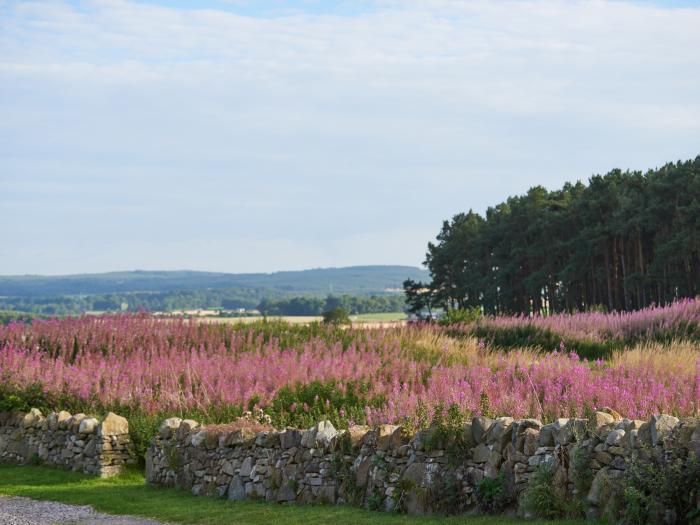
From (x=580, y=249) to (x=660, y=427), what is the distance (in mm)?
57696

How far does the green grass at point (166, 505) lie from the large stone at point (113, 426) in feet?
2.45

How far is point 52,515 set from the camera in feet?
40.6

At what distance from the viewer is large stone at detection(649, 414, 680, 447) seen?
8.95 metres


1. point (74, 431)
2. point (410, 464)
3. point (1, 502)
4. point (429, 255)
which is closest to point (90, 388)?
point (74, 431)

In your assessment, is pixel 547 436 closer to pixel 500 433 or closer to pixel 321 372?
pixel 500 433

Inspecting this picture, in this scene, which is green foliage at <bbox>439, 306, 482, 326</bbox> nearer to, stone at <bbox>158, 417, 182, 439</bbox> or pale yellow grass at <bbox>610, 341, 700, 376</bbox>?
pale yellow grass at <bbox>610, 341, 700, 376</bbox>

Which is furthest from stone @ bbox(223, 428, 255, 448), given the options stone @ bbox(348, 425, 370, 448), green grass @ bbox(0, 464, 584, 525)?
stone @ bbox(348, 425, 370, 448)

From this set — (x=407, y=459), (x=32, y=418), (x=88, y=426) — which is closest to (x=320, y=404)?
(x=88, y=426)

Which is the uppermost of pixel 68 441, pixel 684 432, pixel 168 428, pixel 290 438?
pixel 684 432

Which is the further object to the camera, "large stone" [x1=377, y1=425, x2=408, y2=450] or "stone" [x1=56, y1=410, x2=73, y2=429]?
"stone" [x1=56, y1=410, x2=73, y2=429]

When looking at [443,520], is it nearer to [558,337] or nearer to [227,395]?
[227,395]

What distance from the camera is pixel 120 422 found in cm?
1606

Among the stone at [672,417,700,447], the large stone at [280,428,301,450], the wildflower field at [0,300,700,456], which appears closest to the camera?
the stone at [672,417,700,447]

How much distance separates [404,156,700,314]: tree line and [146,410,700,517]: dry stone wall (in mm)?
38005
